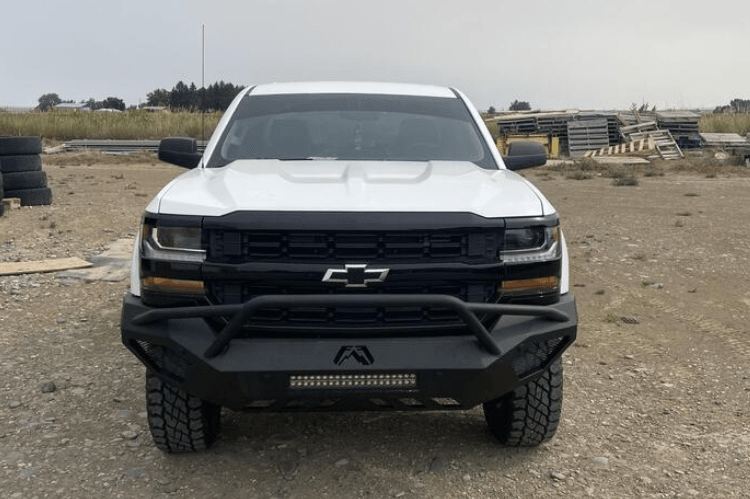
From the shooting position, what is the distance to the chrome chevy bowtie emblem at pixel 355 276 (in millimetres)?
2717

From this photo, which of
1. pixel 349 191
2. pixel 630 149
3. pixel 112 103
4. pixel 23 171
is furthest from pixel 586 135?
pixel 112 103

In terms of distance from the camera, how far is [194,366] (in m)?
2.73

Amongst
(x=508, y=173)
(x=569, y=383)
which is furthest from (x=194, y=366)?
(x=569, y=383)

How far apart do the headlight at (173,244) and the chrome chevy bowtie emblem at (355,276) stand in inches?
19.8

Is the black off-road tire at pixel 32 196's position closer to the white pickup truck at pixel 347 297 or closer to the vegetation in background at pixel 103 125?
the white pickup truck at pixel 347 297

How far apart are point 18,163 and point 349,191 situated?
1016 cm

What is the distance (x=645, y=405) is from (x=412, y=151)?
6.29 feet

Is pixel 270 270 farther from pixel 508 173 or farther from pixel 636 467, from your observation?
pixel 636 467

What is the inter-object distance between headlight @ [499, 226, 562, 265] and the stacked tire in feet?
33.3

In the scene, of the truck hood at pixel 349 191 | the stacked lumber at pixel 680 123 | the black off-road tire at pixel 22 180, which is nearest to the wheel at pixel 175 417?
the truck hood at pixel 349 191

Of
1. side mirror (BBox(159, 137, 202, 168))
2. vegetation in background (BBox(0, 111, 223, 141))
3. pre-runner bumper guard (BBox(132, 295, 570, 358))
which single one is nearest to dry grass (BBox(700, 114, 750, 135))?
vegetation in background (BBox(0, 111, 223, 141))

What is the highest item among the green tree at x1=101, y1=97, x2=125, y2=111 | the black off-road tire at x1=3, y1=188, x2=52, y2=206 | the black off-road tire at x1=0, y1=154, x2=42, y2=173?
the green tree at x1=101, y1=97, x2=125, y2=111

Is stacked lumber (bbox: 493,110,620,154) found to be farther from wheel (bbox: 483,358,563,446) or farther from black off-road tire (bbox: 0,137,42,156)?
wheel (bbox: 483,358,563,446)

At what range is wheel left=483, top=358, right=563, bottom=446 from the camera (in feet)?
10.6
